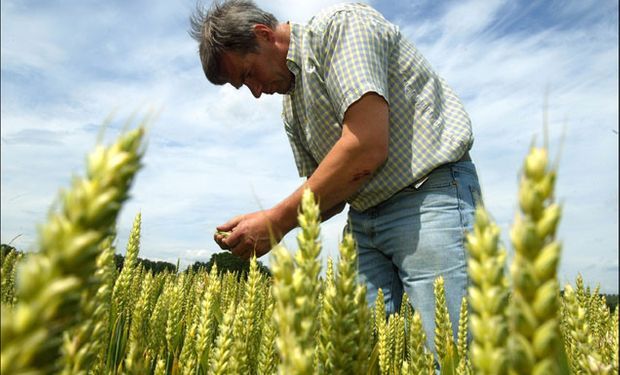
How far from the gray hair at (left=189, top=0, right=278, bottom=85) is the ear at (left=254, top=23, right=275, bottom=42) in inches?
1.4

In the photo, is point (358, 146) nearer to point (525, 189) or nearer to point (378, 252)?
point (378, 252)

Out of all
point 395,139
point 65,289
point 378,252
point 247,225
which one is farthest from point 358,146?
point 65,289

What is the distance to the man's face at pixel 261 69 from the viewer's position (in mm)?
3928

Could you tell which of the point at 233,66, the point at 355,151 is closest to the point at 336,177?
the point at 355,151

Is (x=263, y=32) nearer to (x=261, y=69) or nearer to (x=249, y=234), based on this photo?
(x=261, y=69)

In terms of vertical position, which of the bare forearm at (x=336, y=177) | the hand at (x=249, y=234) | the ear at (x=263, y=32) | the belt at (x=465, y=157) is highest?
the ear at (x=263, y=32)

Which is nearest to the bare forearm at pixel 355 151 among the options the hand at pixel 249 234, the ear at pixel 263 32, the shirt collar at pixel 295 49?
the hand at pixel 249 234

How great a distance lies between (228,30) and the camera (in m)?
3.86

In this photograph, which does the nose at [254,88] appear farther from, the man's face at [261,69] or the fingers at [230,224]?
the fingers at [230,224]

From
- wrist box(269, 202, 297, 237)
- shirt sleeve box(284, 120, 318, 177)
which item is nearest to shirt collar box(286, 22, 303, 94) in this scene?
shirt sleeve box(284, 120, 318, 177)

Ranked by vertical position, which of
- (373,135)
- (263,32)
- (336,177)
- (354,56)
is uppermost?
(263,32)

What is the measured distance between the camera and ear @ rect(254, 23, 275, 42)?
3.85 m

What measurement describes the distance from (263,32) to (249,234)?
1642 mm

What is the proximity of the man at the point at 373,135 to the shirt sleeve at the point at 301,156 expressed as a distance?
0.44 m
